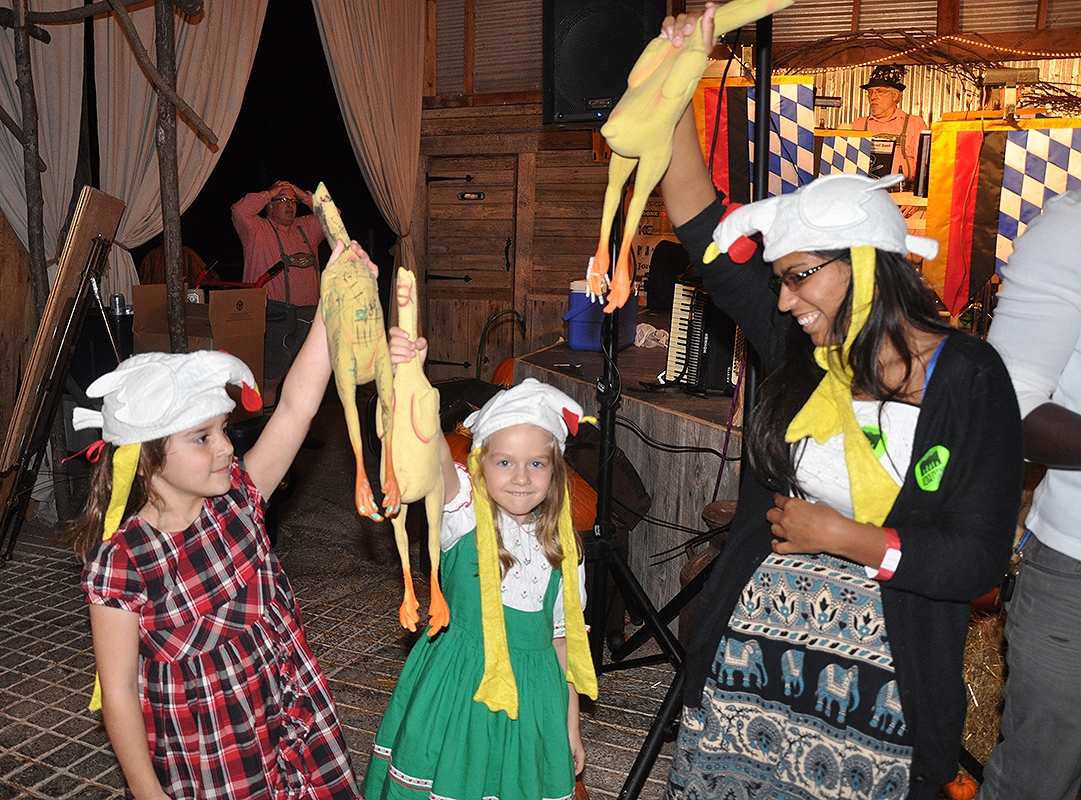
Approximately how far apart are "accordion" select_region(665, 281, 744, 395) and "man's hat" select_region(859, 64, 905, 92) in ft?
10.4

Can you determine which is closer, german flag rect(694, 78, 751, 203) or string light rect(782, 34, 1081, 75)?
german flag rect(694, 78, 751, 203)

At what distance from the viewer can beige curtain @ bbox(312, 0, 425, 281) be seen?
6.00m

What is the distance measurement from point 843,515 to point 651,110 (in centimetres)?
64

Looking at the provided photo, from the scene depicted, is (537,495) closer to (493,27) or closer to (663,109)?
(663,109)

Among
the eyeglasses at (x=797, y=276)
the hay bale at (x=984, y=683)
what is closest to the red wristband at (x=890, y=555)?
the eyeglasses at (x=797, y=276)

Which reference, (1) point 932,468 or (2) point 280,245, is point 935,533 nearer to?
(1) point 932,468

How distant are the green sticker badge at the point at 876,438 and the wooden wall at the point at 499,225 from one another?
6.00m

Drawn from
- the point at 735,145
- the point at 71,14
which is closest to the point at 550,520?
the point at 735,145

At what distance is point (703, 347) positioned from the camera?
142 inches

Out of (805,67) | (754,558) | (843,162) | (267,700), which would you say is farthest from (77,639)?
(805,67)

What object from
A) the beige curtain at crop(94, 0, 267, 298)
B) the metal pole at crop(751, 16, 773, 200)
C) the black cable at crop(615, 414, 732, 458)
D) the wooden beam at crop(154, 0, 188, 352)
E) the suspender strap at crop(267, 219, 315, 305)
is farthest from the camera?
the suspender strap at crop(267, 219, 315, 305)

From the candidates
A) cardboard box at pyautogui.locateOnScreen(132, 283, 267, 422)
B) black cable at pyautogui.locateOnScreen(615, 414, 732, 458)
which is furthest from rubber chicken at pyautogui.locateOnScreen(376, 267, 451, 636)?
cardboard box at pyautogui.locateOnScreen(132, 283, 267, 422)

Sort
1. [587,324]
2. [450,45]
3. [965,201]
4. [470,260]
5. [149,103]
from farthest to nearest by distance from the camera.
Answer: [470,260] → [450,45] → [587,324] → [149,103] → [965,201]

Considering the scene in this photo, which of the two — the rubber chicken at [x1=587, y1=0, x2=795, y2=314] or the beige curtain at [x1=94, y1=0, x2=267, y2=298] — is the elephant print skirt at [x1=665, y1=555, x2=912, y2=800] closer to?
the rubber chicken at [x1=587, y1=0, x2=795, y2=314]
